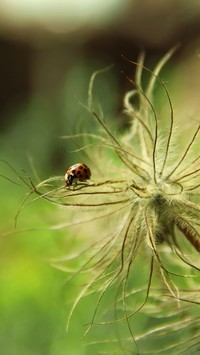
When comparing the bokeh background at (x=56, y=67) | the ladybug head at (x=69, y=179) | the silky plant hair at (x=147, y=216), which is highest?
the bokeh background at (x=56, y=67)

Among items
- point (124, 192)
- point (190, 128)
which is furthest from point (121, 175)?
point (190, 128)

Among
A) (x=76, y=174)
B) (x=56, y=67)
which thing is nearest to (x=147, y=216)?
(x=76, y=174)

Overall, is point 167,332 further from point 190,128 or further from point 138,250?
point 190,128

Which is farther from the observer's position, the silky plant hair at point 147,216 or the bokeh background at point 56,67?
the bokeh background at point 56,67

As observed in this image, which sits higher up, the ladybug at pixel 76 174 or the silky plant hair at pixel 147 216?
the ladybug at pixel 76 174

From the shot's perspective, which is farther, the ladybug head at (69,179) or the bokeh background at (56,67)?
the bokeh background at (56,67)

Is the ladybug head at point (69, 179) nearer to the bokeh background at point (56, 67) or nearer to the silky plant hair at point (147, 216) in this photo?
the silky plant hair at point (147, 216)

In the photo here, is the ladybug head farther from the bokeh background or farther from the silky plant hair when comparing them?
the bokeh background

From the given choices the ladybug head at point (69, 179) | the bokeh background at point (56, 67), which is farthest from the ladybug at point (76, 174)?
the bokeh background at point (56, 67)
